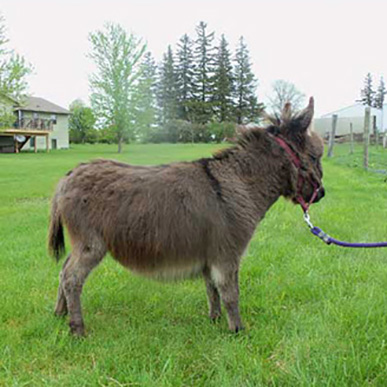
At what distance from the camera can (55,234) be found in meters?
3.25

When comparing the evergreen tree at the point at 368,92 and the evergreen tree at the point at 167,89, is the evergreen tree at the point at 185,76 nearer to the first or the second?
the evergreen tree at the point at 167,89

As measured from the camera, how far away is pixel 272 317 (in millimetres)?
3125

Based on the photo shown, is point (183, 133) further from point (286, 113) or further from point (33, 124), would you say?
point (286, 113)

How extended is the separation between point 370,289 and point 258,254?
4.90 feet

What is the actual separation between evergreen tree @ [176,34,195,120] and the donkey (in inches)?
1625

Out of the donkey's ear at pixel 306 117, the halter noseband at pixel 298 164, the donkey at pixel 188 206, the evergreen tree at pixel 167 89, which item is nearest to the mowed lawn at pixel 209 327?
the donkey at pixel 188 206

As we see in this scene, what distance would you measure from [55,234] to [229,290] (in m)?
1.62

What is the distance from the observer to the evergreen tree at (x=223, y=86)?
151ft

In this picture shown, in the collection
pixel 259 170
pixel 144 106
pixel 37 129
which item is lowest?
pixel 259 170

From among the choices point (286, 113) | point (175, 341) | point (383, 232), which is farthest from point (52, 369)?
point (383, 232)

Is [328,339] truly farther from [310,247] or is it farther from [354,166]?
[354,166]

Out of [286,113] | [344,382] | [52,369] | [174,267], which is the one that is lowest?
[52,369]

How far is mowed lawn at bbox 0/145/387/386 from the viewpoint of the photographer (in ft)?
7.66

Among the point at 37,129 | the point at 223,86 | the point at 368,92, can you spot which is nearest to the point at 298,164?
the point at 37,129
